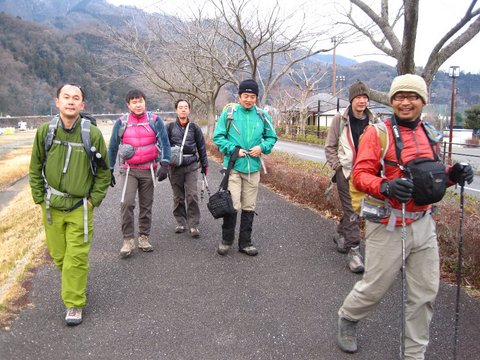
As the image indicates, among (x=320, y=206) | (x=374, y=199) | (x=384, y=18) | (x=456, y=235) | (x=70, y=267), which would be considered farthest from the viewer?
(x=320, y=206)

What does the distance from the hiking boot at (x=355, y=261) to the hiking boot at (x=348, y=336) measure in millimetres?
1334

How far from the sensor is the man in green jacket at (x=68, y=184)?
3.19 meters

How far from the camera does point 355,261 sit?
13.4ft

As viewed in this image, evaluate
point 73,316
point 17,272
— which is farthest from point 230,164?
point 17,272

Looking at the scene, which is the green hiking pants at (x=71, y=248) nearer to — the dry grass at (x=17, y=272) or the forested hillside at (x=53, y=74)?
the dry grass at (x=17, y=272)

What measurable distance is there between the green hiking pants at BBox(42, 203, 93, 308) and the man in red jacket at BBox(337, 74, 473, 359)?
219 cm

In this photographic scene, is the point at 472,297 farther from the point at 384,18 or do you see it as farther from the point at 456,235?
the point at 384,18

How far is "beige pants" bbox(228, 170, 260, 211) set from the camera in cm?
438

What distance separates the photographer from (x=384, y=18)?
561 cm

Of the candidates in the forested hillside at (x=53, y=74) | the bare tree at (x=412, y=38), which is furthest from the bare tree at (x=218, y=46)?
the forested hillside at (x=53, y=74)

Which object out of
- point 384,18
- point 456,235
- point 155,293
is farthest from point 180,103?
point 456,235

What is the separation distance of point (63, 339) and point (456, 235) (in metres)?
3.62

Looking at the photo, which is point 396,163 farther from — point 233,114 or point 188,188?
point 188,188

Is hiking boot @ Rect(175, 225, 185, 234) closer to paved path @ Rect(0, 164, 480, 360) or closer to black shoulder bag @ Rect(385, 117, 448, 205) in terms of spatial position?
paved path @ Rect(0, 164, 480, 360)
